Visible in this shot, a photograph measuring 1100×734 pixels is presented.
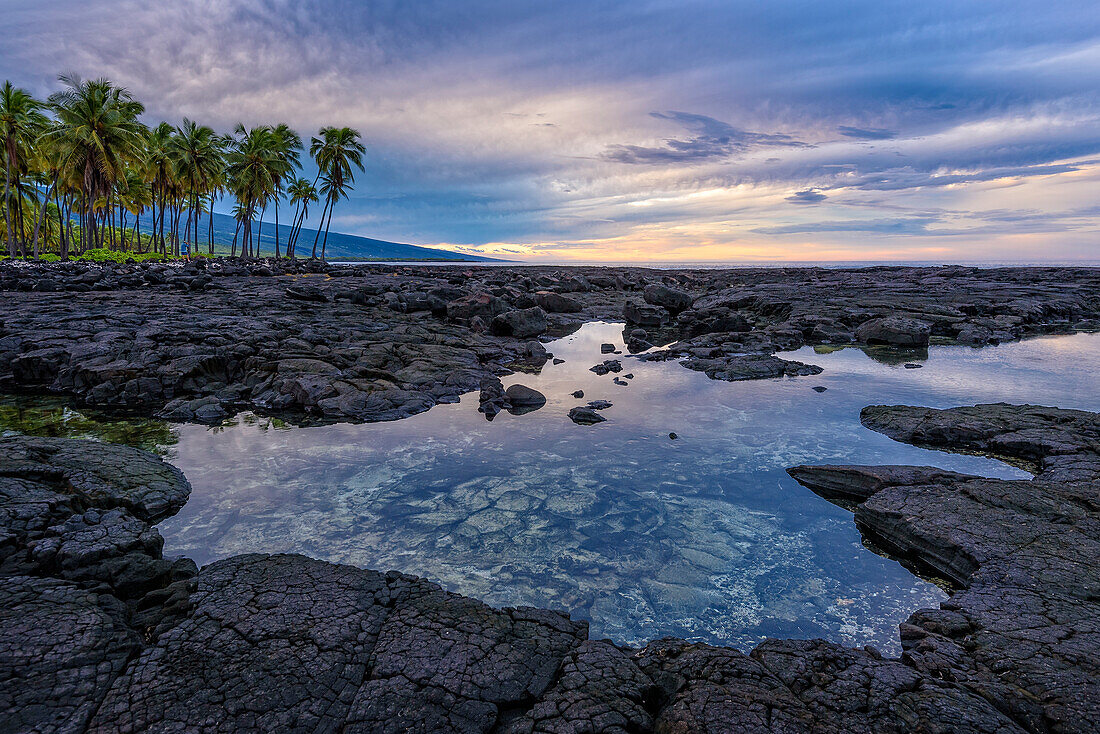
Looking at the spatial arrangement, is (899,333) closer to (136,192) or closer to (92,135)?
(92,135)

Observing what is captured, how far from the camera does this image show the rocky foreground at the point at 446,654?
2.83 m

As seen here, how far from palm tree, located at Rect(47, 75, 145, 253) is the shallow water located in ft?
150

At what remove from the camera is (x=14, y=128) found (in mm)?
36969

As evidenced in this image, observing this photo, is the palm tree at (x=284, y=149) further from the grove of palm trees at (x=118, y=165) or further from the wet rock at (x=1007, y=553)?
the wet rock at (x=1007, y=553)

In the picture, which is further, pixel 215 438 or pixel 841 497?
pixel 215 438

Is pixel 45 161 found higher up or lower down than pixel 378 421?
higher up

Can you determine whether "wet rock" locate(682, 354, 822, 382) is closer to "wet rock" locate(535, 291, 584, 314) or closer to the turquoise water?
the turquoise water

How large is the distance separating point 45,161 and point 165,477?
59.6 meters

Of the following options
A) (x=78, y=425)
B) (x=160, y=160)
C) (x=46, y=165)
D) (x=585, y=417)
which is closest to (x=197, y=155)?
(x=160, y=160)

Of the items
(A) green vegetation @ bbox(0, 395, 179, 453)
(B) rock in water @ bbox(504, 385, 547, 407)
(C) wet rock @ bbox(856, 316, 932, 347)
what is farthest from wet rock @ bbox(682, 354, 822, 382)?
(A) green vegetation @ bbox(0, 395, 179, 453)

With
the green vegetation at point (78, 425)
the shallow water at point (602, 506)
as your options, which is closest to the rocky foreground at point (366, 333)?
the green vegetation at point (78, 425)

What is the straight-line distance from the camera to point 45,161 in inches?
1737

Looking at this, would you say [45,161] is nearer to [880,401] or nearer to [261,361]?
[261,361]

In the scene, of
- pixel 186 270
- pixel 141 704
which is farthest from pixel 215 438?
pixel 186 270
